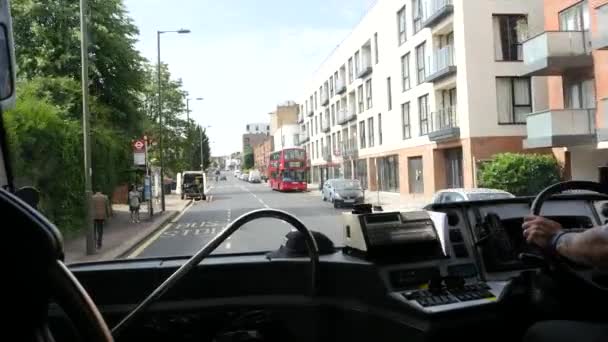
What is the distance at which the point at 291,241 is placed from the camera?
12.5ft

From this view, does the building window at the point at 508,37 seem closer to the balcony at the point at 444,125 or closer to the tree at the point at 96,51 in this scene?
the balcony at the point at 444,125

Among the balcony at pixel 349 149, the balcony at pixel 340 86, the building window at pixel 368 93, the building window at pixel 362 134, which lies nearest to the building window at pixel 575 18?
the building window at pixel 368 93

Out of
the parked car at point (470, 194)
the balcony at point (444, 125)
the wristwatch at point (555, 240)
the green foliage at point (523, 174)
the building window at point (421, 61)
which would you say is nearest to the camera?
the wristwatch at point (555, 240)

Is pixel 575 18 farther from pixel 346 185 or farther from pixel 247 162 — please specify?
pixel 247 162

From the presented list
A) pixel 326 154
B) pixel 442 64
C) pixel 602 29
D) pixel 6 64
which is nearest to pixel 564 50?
pixel 602 29

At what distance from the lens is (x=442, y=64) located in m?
31.7

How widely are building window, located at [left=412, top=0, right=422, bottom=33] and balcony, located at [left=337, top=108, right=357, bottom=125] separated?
58.0 ft

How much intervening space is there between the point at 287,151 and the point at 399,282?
146 ft

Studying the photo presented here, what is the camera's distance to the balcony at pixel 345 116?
5506 centimetres

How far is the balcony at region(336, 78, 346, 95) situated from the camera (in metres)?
59.1

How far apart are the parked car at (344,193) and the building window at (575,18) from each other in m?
12.3

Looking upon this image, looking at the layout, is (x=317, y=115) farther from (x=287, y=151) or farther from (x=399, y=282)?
(x=399, y=282)

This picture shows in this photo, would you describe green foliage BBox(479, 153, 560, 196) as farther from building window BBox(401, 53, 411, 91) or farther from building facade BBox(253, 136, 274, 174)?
building facade BBox(253, 136, 274, 174)

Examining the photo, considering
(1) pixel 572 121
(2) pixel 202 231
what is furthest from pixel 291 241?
(1) pixel 572 121
